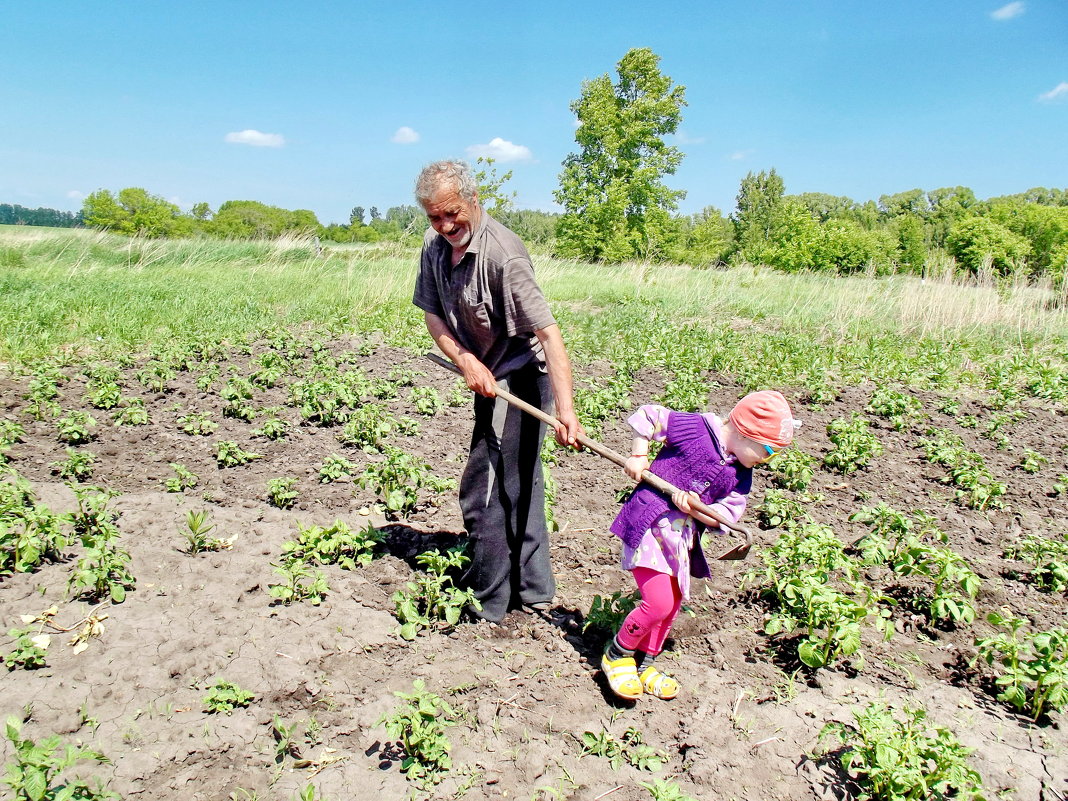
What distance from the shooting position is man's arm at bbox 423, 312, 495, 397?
274cm

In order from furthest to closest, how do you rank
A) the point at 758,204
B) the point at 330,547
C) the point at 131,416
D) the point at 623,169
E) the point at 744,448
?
the point at 758,204 < the point at 623,169 < the point at 131,416 < the point at 330,547 < the point at 744,448

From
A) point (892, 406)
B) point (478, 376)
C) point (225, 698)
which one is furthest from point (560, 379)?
point (892, 406)

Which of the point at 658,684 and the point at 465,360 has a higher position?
the point at 465,360

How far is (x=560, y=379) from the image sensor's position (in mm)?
2621

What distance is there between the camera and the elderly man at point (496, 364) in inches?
103

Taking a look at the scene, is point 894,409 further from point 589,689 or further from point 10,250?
point 10,250

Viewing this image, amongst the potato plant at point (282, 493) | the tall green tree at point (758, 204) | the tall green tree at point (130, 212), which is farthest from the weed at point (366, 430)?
the tall green tree at point (130, 212)

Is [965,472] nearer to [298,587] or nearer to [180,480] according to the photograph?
[298,587]

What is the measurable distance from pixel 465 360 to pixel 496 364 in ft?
0.48

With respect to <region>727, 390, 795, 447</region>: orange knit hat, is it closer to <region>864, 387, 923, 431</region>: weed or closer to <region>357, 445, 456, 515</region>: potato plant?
<region>357, 445, 456, 515</region>: potato plant

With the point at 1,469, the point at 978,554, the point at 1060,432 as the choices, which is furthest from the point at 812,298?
the point at 1,469

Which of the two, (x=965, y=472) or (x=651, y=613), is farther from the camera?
(x=965, y=472)

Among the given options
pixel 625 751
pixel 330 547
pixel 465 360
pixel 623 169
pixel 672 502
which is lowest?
pixel 625 751

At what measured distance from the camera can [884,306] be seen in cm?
1042
